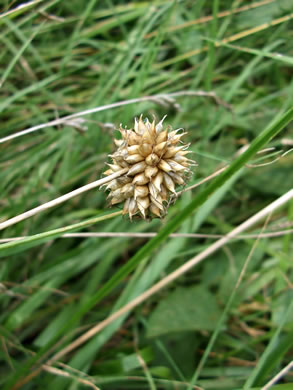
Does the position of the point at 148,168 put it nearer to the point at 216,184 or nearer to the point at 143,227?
the point at 216,184

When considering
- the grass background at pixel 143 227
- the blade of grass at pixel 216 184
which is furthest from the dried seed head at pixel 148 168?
the grass background at pixel 143 227

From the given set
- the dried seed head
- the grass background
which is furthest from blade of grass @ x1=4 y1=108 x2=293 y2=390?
the grass background

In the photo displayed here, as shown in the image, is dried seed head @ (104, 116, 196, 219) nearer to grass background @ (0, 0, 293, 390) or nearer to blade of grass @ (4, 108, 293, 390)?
blade of grass @ (4, 108, 293, 390)

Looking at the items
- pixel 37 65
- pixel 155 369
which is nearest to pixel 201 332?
pixel 155 369

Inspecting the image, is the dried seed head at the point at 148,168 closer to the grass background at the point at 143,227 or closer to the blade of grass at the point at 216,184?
the blade of grass at the point at 216,184

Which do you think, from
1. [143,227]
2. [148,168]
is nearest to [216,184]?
[148,168]

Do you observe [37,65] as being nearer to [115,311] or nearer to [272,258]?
[115,311]
